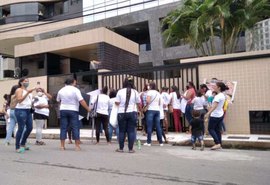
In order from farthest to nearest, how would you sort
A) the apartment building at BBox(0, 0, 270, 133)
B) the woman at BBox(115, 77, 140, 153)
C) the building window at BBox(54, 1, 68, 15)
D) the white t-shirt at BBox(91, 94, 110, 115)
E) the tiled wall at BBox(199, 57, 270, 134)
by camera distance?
the building window at BBox(54, 1, 68, 15) → the apartment building at BBox(0, 0, 270, 133) → the tiled wall at BBox(199, 57, 270, 134) → the white t-shirt at BBox(91, 94, 110, 115) → the woman at BBox(115, 77, 140, 153)

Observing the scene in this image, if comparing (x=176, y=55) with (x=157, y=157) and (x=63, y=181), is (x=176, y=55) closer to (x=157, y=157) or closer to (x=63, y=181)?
(x=157, y=157)

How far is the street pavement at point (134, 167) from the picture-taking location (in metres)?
5.53

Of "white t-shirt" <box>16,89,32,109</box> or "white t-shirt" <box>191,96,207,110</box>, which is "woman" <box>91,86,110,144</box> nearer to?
"white t-shirt" <box>16,89,32,109</box>

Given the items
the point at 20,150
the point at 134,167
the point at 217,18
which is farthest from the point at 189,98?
the point at 20,150

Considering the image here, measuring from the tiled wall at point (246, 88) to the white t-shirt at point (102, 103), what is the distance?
14.3 feet

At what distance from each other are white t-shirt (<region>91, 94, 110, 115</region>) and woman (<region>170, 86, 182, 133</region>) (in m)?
3.05

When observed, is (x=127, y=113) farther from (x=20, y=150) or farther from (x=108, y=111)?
(x=20, y=150)

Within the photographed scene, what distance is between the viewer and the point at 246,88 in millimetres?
11805

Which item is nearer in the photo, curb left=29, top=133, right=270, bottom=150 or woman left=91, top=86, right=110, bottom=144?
curb left=29, top=133, right=270, bottom=150

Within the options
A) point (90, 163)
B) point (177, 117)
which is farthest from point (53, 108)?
point (90, 163)

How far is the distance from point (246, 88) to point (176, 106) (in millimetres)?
2535

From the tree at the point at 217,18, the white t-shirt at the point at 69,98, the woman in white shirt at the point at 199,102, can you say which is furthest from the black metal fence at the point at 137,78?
the white t-shirt at the point at 69,98

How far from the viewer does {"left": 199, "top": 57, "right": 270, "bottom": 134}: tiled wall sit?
1155 centimetres

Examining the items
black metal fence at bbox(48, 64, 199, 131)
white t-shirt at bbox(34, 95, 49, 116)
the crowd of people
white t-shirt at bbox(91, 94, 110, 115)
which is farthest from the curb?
white t-shirt at bbox(34, 95, 49, 116)
